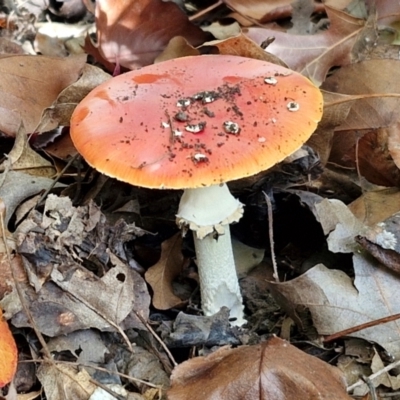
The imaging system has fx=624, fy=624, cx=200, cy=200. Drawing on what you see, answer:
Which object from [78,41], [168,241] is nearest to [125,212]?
[168,241]

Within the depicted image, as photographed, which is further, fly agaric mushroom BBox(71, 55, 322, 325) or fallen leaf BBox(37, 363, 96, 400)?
fallen leaf BBox(37, 363, 96, 400)

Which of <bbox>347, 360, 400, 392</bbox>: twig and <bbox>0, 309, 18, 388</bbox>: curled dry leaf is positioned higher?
<bbox>0, 309, 18, 388</bbox>: curled dry leaf

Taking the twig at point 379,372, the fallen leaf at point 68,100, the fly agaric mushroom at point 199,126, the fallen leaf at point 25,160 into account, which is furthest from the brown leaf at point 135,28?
the twig at point 379,372

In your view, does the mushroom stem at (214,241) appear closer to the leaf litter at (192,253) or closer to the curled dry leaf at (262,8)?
the leaf litter at (192,253)

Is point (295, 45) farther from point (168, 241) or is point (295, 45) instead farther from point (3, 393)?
point (3, 393)

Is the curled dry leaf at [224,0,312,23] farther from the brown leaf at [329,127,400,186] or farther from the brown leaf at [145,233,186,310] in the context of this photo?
the brown leaf at [145,233,186,310]

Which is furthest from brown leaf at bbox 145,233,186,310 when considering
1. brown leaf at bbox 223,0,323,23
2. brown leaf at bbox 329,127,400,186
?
brown leaf at bbox 223,0,323,23

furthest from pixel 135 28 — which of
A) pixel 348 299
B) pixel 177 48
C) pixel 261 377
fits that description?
pixel 261 377
